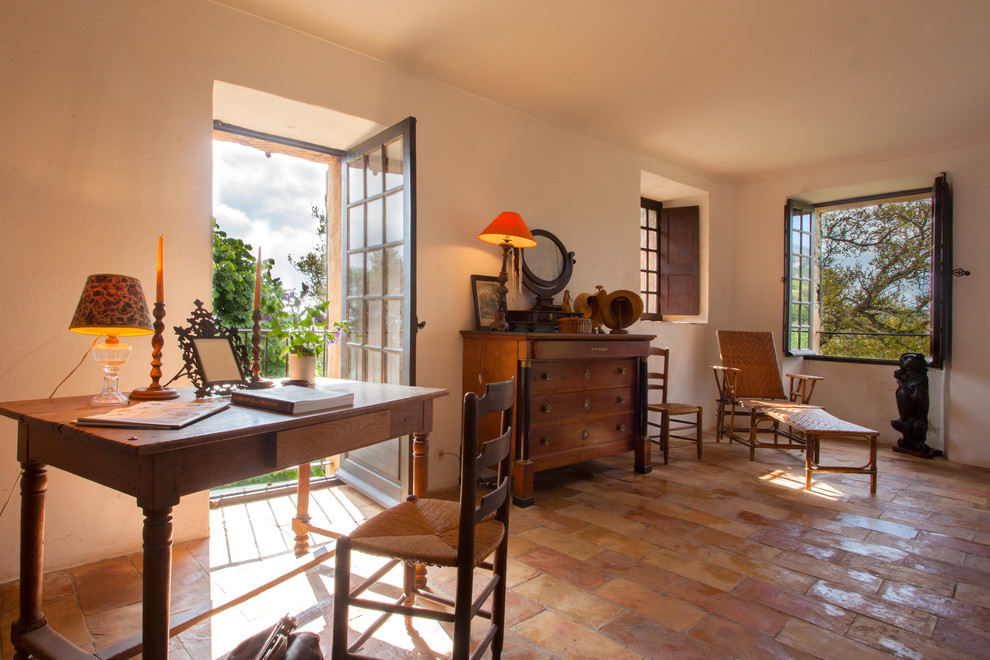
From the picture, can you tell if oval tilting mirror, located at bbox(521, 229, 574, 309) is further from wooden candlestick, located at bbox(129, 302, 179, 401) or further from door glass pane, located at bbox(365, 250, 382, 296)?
Answer: wooden candlestick, located at bbox(129, 302, 179, 401)

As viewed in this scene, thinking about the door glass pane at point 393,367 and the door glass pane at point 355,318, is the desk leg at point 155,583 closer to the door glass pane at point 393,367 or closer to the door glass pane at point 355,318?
the door glass pane at point 393,367

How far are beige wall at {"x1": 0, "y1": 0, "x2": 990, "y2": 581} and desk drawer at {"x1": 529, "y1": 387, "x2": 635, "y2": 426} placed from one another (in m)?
0.64

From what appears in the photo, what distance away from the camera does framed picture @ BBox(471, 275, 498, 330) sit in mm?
3537

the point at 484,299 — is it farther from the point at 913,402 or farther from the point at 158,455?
the point at 913,402

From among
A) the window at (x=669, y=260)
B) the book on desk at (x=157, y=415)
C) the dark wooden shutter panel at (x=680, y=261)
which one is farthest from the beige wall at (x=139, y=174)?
the dark wooden shutter panel at (x=680, y=261)

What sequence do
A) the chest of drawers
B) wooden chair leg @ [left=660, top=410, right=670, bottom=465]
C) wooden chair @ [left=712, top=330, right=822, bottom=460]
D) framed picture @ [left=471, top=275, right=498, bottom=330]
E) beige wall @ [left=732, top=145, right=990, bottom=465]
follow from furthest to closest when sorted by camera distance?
wooden chair @ [left=712, top=330, right=822, bottom=460] < beige wall @ [left=732, top=145, right=990, bottom=465] < wooden chair leg @ [left=660, top=410, right=670, bottom=465] < framed picture @ [left=471, top=275, right=498, bottom=330] < the chest of drawers

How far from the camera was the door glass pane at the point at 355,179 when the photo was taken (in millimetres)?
3363

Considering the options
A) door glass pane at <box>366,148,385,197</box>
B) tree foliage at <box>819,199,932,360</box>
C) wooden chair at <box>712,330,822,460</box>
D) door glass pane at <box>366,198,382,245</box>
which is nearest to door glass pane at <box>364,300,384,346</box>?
door glass pane at <box>366,198,382,245</box>

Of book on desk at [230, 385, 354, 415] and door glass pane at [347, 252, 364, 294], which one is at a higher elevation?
door glass pane at [347, 252, 364, 294]

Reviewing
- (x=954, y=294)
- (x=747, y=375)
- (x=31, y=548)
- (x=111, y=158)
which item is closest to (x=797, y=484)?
(x=747, y=375)

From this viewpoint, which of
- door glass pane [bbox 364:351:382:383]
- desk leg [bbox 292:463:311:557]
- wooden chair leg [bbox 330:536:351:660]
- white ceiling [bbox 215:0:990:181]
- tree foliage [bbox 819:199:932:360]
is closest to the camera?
wooden chair leg [bbox 330:536:351:660]

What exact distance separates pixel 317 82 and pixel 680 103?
249 cm

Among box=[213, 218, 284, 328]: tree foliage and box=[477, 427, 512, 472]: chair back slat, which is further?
box=[213, 218, 284, 328]: tree foliage

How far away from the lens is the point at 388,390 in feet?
6.47
